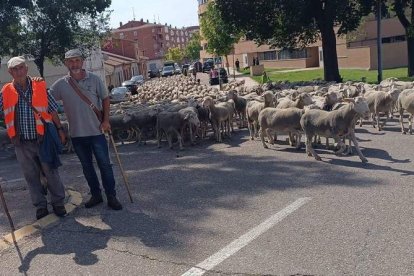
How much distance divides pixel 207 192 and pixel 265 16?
21.8 metres

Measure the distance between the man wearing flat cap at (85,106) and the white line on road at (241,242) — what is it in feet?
7.54

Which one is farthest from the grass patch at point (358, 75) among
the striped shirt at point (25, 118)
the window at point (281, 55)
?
the striped shirt at point (25, 118)

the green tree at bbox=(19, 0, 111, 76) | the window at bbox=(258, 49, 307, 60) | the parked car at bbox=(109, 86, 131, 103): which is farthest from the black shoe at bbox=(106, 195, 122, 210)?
the window at bbox=(258, 49, 307, 60)

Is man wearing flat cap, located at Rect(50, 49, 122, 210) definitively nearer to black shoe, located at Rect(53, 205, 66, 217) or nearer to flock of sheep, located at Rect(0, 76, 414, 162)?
black shoe, located at Rect(53, 205, 66, 217)

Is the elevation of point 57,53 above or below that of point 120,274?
above

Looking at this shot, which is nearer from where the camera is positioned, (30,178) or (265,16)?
(30,178)

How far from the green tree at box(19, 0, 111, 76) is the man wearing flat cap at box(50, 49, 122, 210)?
20.0 metres

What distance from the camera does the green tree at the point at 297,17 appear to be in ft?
86.4

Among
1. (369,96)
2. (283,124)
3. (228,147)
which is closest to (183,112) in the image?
(228,147)

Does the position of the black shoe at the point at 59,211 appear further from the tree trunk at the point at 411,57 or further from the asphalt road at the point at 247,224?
the tree trunk at the point at 411,57

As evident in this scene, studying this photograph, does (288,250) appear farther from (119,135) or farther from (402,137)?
(119,135)

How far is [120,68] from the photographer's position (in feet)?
236

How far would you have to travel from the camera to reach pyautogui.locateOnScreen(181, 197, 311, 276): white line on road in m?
4.93

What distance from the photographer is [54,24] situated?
26516 millimetres
